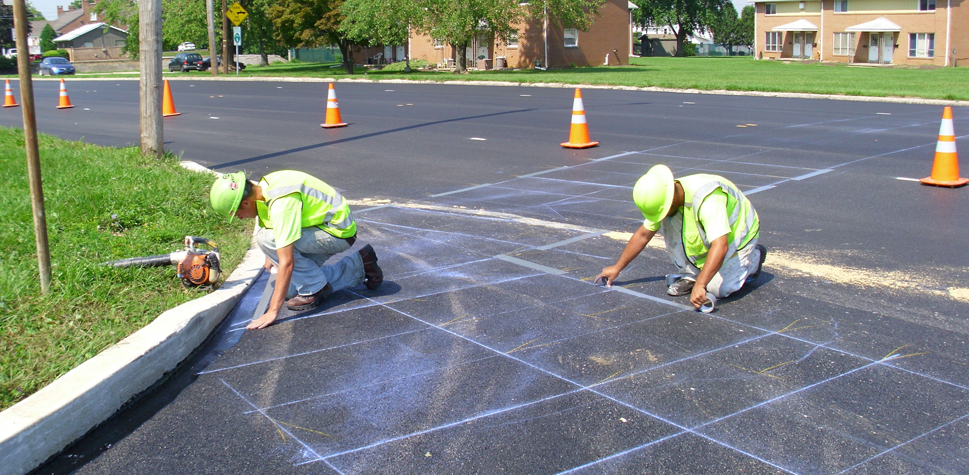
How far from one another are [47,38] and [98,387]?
118m

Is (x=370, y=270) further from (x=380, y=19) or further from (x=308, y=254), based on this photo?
(x=380, y=19)

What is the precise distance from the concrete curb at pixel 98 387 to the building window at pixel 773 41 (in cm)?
6667

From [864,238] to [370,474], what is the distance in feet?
16.7

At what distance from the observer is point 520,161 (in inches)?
432

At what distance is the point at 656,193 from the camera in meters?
4.88

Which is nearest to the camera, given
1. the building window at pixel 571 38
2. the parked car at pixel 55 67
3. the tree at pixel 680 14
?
the building window at pixel 571 38

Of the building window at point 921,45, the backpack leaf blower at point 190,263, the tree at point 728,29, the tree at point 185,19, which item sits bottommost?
the backpack leaf blower at point 190,263

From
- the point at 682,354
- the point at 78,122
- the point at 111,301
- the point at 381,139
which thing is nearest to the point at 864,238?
the point at 682,354

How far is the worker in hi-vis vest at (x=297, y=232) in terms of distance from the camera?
486cm

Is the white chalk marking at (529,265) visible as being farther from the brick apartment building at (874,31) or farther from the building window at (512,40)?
the brick apartment building at (874,31)

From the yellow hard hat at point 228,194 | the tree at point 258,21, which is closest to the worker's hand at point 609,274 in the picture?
the yellow hard hat at point 228,194

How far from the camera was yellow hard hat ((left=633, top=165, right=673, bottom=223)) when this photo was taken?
4.87 meters

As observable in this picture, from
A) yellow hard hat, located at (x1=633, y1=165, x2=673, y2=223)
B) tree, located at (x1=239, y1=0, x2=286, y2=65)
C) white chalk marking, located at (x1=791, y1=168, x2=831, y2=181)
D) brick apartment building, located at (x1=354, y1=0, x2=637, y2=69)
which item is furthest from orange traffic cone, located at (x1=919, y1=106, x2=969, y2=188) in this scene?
tree, located at (x1=239, y1=0, x2=286, y2=65)

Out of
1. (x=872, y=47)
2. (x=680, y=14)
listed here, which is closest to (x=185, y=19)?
(x=872, y=47)
